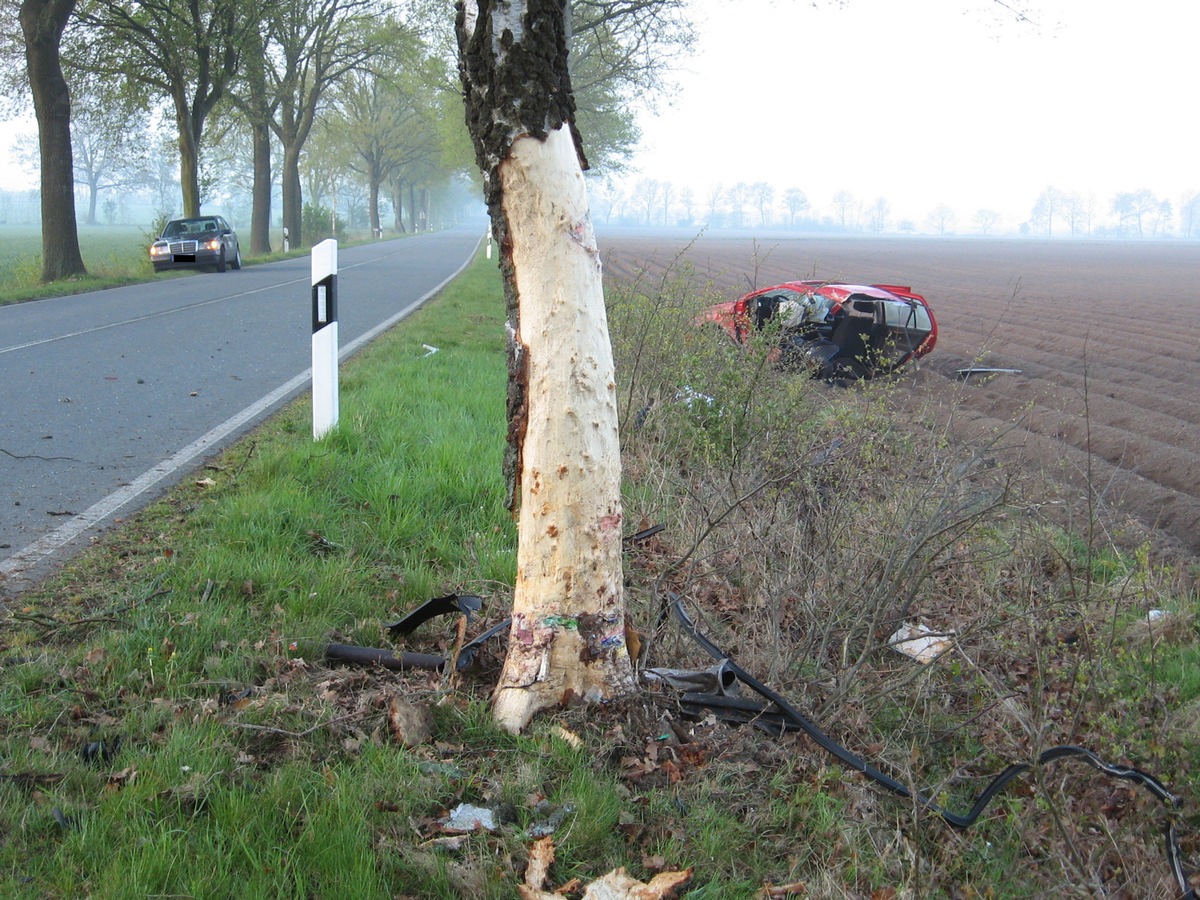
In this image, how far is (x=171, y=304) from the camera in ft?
50.3

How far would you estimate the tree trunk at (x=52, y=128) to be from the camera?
1947cm

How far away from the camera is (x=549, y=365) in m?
2.93

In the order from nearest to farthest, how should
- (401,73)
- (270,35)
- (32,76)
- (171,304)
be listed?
(171,304), (32,76), (270,35), (401,73)

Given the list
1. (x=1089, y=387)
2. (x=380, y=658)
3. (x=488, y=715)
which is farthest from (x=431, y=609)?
(x=1089, y=387)

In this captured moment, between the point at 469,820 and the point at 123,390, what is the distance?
6658 millimetres

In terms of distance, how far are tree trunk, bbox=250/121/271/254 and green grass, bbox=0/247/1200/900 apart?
3231cm

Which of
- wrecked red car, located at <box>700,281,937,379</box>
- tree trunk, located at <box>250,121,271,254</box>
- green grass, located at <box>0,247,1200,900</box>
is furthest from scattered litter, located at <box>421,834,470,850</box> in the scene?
tree trunk, located at <box>250,121,271,254</box>

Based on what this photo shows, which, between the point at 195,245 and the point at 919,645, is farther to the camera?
the point at 195,245

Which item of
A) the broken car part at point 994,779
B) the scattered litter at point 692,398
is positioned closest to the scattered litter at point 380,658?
the broken car part at point 994,779

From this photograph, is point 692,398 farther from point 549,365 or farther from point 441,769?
point 441,769

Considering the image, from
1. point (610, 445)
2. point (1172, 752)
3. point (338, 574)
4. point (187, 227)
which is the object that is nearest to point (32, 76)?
point (187, 227)

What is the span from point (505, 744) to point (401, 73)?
131 ft

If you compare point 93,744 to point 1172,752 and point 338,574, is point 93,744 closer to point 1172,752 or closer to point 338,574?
point 338,574

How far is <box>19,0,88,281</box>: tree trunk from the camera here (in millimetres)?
19469
